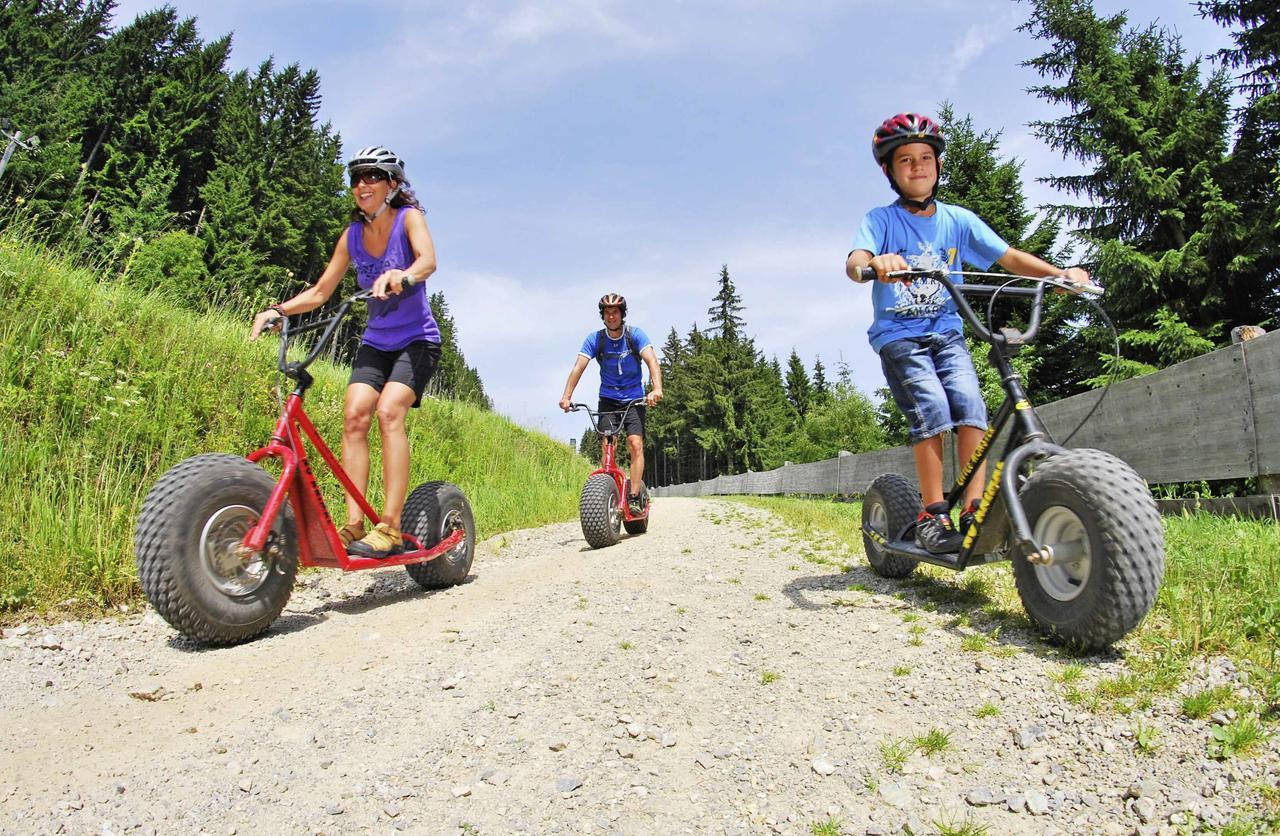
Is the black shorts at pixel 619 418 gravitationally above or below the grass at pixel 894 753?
above

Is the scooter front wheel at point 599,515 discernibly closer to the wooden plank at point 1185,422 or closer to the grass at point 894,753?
the grass at point 894,753

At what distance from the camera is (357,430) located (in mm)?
4000

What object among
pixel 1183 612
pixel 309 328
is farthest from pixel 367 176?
pixel 1183 612

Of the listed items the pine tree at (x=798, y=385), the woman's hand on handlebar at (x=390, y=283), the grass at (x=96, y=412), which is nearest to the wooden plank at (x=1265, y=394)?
the woman's hand on handlebar at (x=390, y=283)

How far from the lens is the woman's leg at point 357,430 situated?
13.0 ft

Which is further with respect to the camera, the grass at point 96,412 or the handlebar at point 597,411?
the handlebar at point 597,411

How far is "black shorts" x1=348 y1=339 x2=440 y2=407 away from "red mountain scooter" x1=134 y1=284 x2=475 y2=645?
1.55 ft

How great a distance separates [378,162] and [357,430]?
5.24 ft

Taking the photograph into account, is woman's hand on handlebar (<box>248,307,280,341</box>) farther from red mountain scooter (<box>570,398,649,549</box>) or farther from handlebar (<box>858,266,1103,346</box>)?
red mountain scooter (<box>570,398,649,549</box>)

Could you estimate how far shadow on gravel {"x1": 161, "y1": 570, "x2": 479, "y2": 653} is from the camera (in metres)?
3.14

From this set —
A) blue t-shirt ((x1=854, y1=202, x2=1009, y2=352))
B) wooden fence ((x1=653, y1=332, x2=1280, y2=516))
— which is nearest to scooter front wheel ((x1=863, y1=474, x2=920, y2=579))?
wooden fence ((x1=653, y1=332, x2=1280, y2=516))

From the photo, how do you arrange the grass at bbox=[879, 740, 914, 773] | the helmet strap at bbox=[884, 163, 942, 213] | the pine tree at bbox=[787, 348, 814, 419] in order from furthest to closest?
the pine tree at bbox=[787, 348, 814, 419]
the helmet strap at bbox=[884, 163, 942, 213]
the grass at bbox=[879, 740, 914, 773]

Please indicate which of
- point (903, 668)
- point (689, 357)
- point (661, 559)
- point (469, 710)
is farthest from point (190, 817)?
point (689, 357)

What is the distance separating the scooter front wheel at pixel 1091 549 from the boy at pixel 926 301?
0.82 meters
